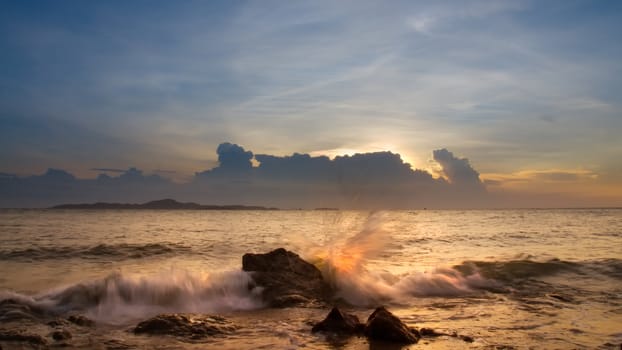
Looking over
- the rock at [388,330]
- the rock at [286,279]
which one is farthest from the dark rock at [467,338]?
the rock at [286,279]

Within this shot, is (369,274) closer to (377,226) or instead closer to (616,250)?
(377,226)

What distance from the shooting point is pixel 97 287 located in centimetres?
1043

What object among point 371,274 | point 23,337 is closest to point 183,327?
point 23,337

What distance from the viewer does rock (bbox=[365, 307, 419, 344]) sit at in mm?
6852

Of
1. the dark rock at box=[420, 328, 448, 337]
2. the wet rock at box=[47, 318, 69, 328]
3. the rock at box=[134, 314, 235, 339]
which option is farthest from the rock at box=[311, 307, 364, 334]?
the wet rock at box=[47, 318, 69, 328]

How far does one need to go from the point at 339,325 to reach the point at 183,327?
8.73 ft

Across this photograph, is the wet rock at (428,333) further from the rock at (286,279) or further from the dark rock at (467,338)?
the rock at (286,279)

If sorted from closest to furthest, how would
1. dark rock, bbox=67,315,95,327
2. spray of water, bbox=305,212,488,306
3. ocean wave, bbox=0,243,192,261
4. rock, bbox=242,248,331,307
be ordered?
1. dark rock, bbox=67,315,95,327
2. rock, bbox=242,248,331,307
3. spray of water, bbox=305,212,488,306
4. ocean wave, bbox=0,243,192,261

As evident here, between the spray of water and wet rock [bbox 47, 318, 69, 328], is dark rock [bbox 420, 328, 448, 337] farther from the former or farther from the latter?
wet rock [bbox 47, 318, 69, 328]

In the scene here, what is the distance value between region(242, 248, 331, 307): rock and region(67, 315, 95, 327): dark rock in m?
3.76

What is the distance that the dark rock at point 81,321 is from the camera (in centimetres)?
810

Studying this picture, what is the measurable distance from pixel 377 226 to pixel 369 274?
1397 mm

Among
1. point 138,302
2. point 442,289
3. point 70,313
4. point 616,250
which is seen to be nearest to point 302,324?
point 138,302

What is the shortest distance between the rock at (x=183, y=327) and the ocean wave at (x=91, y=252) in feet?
42.6
